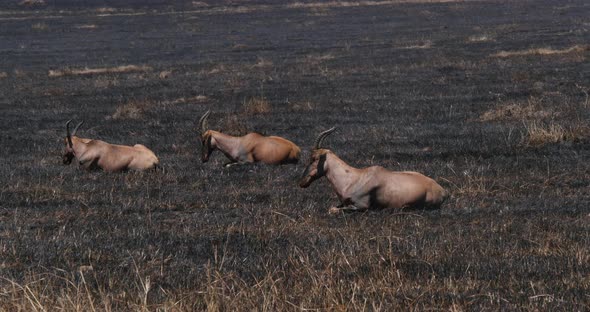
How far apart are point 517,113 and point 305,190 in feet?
31.3

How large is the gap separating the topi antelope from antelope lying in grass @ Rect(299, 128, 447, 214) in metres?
3.97

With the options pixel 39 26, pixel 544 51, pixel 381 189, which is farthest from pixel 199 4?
pixel 381 189

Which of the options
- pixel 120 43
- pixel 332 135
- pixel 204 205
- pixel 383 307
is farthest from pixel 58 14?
pixel 383 307

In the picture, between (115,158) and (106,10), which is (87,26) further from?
(115,158)

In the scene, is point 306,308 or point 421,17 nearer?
point 306,308

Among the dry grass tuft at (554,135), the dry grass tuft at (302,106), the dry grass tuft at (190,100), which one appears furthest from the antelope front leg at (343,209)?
the dry grass tuft at (190,100)

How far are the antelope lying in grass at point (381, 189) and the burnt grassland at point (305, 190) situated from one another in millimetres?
210

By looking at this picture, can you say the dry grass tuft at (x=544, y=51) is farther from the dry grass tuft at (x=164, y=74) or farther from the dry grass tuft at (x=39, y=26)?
the dry grass tuft at (x=39, y=26)

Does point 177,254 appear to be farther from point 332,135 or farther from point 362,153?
point 332,135

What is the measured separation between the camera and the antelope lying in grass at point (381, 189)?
35.7ft

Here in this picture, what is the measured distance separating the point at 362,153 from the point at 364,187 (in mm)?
5308

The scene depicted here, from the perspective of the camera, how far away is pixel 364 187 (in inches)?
435

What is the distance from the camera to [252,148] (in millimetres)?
15625

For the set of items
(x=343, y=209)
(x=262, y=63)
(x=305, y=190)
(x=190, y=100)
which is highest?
(x=343, y=209)
